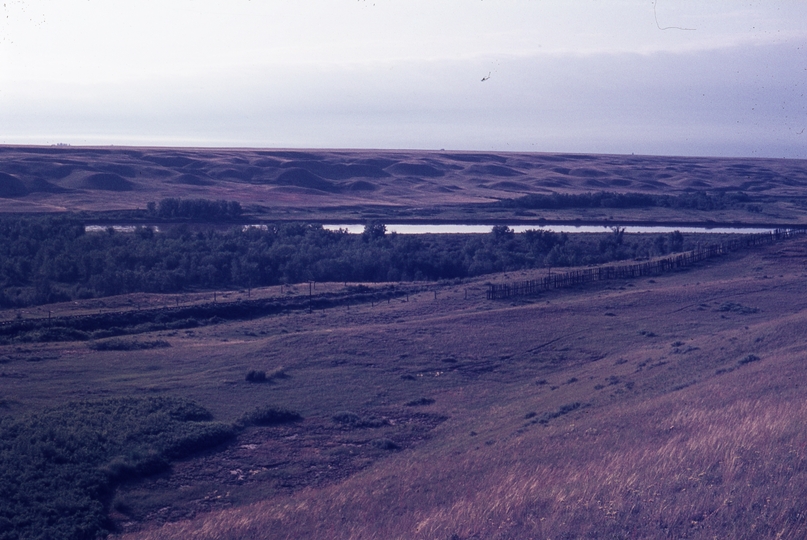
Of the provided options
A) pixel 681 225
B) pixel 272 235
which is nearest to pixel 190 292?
pixel 272 235

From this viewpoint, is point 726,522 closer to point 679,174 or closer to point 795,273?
point 795,273

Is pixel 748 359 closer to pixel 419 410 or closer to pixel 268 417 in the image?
pixel 419 410

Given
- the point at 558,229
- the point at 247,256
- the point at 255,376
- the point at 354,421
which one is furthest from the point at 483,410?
the point at 558,229

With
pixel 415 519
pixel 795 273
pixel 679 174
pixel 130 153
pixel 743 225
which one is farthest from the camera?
pixel 679 174

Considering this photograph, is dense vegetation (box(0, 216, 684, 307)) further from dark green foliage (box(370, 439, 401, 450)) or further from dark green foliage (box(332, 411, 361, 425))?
dark green foliage (box(370, 439, 401, 450))

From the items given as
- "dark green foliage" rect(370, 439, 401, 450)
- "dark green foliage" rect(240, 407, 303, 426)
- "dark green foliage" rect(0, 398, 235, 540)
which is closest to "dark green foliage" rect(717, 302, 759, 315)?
"dark green foliage" rect(370, 439, 401, 450)
